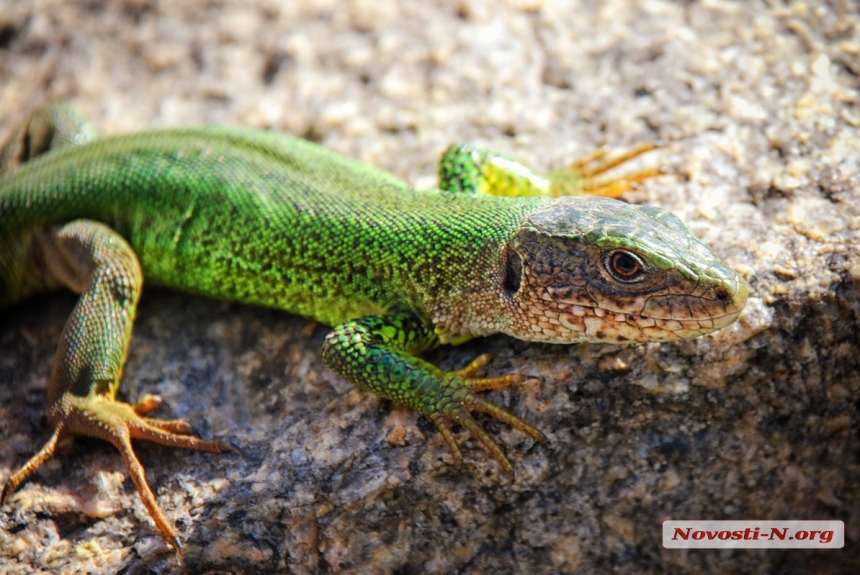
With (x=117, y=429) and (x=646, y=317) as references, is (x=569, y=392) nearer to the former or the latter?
(x=646, y=317)

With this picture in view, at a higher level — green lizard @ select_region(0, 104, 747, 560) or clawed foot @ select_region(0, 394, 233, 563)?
green lizard @ select_region(0, 104, 747, 560)

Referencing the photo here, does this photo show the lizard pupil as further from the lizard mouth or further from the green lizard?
the lizard mouth

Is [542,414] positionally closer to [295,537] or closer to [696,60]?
[295,537]

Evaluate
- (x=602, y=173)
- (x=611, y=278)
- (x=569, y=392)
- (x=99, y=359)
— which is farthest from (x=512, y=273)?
(x=99, y=359)

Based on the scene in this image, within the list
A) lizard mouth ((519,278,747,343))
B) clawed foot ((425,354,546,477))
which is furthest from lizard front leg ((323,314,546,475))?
lizard mouth ((519,278,747,343))

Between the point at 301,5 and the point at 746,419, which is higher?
the point at 301,5

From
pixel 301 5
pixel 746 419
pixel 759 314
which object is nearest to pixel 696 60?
pixel 759 314

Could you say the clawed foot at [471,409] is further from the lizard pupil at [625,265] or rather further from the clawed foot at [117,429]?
the clawed foot at [117,429]
